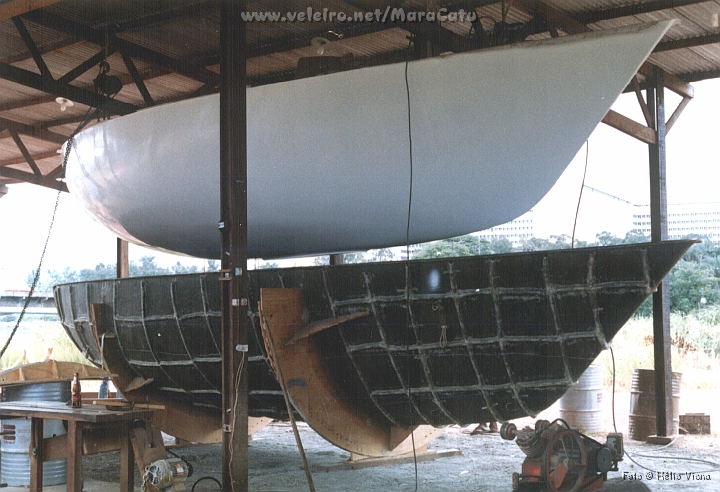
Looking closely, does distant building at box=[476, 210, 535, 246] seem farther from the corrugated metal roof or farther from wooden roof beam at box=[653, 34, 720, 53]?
wooden roof beam at box=[653, 34, 720, 53]

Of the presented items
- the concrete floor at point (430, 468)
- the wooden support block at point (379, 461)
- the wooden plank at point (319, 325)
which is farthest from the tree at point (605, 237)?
the wooden plank at point (319, 325)

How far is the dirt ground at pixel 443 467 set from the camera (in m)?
4.62

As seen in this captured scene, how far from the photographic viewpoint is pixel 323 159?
14.3ft

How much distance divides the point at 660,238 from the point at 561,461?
2745 millimetres

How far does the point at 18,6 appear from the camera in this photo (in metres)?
4.00

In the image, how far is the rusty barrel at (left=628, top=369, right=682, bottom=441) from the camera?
6.29 m

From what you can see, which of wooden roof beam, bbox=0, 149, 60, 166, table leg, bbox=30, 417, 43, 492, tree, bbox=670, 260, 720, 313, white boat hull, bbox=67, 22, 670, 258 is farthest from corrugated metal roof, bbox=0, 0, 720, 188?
tree, bbox=670, 260, 720, 313

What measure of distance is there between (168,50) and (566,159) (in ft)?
12.5

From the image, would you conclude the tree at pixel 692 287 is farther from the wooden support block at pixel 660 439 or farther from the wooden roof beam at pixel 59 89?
the wooden roof beam at pixel 59 89

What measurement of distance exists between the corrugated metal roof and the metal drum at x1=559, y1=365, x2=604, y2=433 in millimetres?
2745

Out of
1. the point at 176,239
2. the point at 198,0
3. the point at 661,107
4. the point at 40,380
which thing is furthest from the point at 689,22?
the point at 40,380

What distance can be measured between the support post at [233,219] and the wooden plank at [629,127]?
292cm

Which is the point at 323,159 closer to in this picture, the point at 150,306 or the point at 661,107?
the point at 150,306

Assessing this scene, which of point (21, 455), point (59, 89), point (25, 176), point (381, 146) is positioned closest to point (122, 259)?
point (25, 176)
